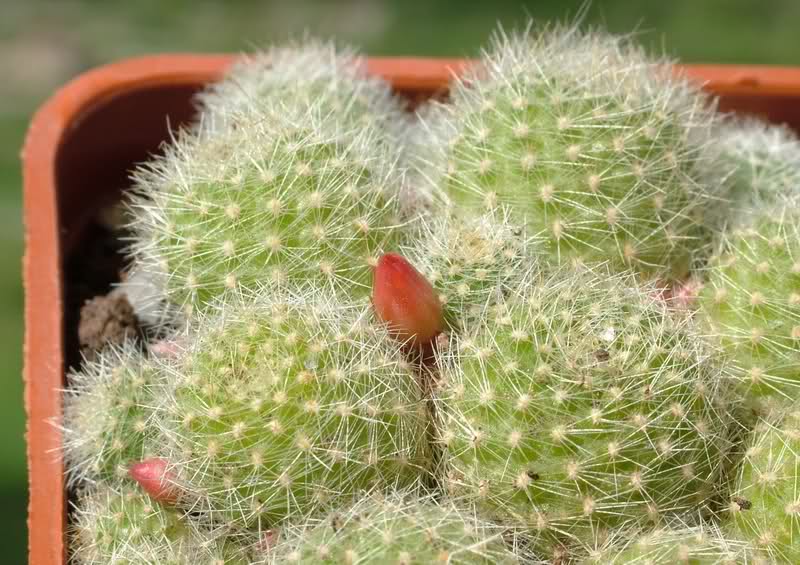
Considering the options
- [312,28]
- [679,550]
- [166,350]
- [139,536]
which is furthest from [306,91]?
[312,28]

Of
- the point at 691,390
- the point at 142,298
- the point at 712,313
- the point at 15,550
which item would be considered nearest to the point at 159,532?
the point at 142,298

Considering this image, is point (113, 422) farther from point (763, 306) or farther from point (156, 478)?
point (763, 306)

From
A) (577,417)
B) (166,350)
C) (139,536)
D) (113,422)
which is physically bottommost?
(139,536)

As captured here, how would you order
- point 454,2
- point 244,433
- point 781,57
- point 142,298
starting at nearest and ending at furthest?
point 244,433 → point 142,298 → point 781,57 → point 454,2

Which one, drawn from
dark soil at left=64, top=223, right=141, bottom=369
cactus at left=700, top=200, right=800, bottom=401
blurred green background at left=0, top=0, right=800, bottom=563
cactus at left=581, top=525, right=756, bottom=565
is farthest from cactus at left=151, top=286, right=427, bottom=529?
blurred green background at left=0, top=0, right=800, bottom=563

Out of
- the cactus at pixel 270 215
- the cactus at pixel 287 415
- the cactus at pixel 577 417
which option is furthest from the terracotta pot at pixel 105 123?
the cactus at pixel 577 417

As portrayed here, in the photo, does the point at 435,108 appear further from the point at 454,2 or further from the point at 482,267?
the point at 454,2

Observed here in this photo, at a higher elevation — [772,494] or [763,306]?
[763,306]
